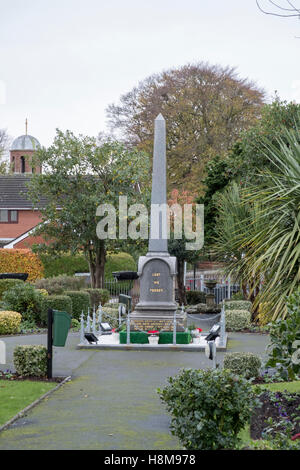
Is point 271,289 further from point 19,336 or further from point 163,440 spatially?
point 19,336

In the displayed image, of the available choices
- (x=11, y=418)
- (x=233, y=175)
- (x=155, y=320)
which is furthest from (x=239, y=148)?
(x=11, y=418)

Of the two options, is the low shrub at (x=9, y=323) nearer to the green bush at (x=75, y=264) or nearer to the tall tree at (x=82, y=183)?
the tall tree at (x=82, y=183)

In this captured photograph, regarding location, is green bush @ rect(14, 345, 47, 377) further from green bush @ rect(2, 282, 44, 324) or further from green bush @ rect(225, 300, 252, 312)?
green bush @ rect(225, 300, 252, 312)

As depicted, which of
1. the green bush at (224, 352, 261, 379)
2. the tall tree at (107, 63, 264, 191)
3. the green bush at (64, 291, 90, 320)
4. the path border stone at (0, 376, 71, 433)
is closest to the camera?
the path border stone at (0, 376, 71, 433)

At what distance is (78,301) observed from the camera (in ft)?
85.8

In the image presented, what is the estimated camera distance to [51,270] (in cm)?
3681

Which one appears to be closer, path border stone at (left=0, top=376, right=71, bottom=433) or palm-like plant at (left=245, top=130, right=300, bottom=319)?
path border stone at (left=0, top=376, right=71, bottom=433)

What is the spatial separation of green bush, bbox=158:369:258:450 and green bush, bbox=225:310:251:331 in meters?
16.1

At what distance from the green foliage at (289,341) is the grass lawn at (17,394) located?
164 inches

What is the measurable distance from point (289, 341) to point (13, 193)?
44.9 meters

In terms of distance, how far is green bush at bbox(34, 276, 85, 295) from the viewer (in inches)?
1074

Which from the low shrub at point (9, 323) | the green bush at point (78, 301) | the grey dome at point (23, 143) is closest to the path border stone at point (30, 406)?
the low shrub at point (9, 323)

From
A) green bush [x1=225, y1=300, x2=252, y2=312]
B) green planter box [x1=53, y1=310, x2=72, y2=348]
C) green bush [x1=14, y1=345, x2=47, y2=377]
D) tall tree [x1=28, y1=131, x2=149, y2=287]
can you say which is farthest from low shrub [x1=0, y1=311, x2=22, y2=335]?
tall tree [x1=28, y1=131, x2=149, y2=287]
